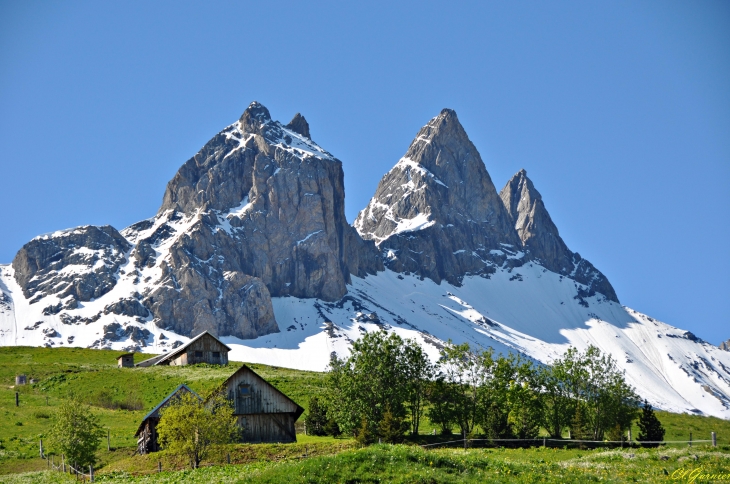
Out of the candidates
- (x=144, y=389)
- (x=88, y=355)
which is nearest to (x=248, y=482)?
(x=144, y=389)

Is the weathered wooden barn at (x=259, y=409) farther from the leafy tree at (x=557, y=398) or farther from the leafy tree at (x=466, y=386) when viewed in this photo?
the leafy tree at (x=557, y=398)

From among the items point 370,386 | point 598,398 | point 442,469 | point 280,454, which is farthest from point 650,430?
point 442,469

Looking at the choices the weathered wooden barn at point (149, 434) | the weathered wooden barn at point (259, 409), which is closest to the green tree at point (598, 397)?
the weathered wooden barn at point (259, 409)

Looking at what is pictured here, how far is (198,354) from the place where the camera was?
105m

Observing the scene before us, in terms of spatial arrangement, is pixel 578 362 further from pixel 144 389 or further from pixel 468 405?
pixel 144 389

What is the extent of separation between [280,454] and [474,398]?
728 inches

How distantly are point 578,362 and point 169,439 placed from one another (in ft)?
120

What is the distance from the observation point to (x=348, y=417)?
5916 centimetres

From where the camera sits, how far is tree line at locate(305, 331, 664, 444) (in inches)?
2315

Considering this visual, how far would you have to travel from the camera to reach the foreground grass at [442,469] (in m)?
31.5

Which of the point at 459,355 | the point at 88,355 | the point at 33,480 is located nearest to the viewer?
the point at 33,480

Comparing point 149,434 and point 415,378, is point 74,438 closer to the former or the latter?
point 149,434

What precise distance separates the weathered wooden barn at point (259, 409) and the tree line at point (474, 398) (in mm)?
3313

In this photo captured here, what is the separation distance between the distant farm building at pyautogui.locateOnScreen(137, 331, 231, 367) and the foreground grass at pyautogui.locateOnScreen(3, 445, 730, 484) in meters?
64.8
